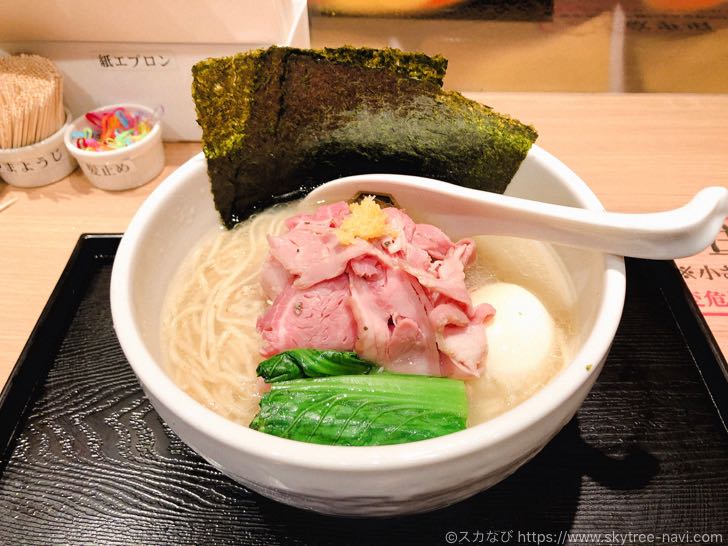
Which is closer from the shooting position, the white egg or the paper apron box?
the white egg

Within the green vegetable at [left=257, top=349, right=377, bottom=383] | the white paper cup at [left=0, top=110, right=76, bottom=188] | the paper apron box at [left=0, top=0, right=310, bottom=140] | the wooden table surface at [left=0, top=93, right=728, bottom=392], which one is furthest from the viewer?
the white paper cup at [left=0, top=110, right=76, bottom=188]

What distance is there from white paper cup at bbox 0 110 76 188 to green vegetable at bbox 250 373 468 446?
1.30 metres

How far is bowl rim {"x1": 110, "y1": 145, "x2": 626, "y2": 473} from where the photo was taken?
2.19ft

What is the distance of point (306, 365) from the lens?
0.90 meters

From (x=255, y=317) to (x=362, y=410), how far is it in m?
0.43

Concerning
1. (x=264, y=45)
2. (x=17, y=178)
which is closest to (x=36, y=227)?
(x=17, y=178)

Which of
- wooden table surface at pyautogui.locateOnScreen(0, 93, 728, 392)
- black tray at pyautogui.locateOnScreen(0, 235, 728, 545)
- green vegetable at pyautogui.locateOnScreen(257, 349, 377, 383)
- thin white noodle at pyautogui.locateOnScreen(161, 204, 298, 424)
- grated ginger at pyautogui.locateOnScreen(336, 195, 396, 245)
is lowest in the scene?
black tray at pyautogui.locateOnScreen(0, 235, 728, 545)

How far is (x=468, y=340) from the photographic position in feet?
3.14

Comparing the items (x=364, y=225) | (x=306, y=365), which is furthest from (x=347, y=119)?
(x=306, y=365)

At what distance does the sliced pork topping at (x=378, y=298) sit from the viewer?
940 mm

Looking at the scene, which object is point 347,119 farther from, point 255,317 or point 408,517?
point 408,517

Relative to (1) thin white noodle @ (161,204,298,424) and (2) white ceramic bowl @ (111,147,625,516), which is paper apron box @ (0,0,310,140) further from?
(2) white ceramic bowl @ (111,147,625,516)

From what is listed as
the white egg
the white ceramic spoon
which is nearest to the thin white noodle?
the white ceramic spoon

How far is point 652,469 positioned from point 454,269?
481 millimetres
